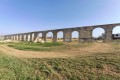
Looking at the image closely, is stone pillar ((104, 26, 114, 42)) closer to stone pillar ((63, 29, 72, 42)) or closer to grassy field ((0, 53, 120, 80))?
stone pillar ((63, 29, 72, 42))

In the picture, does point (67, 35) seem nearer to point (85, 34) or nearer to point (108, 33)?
point (85, 34)

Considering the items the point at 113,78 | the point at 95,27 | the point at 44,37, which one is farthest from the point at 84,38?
the point at 113,78

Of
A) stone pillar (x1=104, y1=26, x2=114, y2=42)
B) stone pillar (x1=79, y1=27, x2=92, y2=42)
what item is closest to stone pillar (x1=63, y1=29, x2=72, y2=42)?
stone pillar (x1=79, y1=27, x2=92, y2=42)

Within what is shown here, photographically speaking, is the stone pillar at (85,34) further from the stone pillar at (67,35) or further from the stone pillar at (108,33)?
the stone pillar at (108,33)

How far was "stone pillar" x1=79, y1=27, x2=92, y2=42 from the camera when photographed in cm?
2323

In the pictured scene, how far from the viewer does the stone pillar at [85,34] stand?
23.2m

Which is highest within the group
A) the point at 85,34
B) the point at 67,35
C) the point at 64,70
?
the point at 85,34

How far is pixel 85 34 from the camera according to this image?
23.6m

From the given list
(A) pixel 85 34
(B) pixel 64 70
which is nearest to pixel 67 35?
(A) pixel 85 34

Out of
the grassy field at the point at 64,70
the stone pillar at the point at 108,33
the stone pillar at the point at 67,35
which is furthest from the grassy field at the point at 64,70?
the stone pillar at the point at 67,35

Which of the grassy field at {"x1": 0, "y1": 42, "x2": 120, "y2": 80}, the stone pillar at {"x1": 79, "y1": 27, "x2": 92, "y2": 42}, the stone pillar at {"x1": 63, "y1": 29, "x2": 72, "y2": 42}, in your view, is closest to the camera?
the grassy field at {"x1": 0, "y1": 42, "x2": 120, "y2": 80}

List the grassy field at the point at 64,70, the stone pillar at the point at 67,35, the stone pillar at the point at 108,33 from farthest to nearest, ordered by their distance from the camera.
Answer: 1. the stone pillar at the point at 67,35
2. the stone pillar at the point at 108,33
3. the grassy field at the point at 64,70

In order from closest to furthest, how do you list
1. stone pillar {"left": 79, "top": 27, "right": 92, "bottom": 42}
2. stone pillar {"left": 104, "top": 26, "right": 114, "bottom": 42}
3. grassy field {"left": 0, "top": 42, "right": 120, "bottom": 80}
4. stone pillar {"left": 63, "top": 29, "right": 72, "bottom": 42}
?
grassy field {"left": 0, "top": 42, "right": 120, "bottom": 80} < stone pillar {"left": 104, "top": 26, "right": 114, "bottom": 42} < stone pillar {"left": 79, "top": 27, "right": 92, "bottom": 42} < stone pillar {"left": 63, "top": 29, "right": 72, "bottom": 42}

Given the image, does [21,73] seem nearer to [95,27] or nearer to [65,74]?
[65,74]
